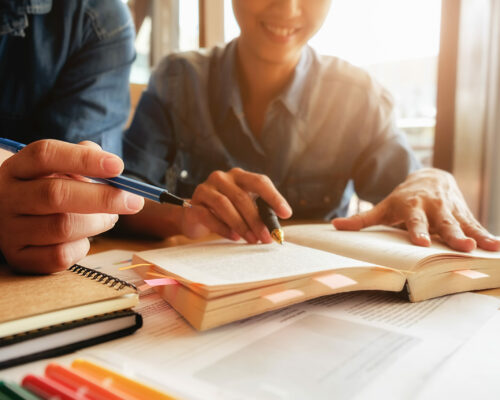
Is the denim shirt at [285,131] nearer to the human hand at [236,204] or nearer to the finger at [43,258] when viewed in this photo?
the human hand at [236,204]

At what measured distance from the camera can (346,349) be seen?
31 centimetres

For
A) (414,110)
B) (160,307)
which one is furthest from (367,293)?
(414,110)

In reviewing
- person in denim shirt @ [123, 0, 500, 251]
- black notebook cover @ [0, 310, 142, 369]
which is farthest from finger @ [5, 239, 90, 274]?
person in denim shirt @ [123, 0, 500, 251]

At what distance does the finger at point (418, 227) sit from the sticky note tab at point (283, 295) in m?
0.25

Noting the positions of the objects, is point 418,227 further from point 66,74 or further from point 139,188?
point 66,74

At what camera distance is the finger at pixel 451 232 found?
1.73 feet

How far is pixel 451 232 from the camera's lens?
22.2 inches

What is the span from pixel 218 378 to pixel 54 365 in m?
0.10

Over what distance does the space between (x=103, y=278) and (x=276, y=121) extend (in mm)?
761

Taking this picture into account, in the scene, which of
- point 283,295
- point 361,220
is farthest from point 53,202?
point 361,220

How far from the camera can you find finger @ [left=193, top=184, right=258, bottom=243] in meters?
0.57

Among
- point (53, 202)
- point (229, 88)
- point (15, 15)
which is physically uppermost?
point (15, 15)

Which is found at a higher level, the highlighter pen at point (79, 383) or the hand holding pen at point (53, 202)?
the hand holding pen at point (53, 202)

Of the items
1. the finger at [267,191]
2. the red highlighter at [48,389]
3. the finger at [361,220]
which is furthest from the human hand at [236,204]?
the red highlighter at [48,389]
